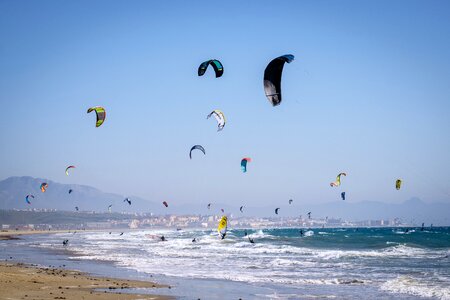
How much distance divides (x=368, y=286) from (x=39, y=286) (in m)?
11.4

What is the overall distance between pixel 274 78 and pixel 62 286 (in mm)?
9753

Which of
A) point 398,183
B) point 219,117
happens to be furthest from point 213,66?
point 398,183

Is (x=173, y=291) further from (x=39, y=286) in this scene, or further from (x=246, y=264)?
(x=246, y=264)

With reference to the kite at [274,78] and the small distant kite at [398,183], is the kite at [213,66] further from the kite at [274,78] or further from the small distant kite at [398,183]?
the small distant kite at [398,183]

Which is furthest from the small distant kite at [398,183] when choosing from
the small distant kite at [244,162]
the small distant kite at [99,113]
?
the small distant kite at [99,113]

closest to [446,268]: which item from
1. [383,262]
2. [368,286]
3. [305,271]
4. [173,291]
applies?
[383,262]

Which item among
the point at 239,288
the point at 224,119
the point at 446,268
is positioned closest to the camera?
the point at 239,288

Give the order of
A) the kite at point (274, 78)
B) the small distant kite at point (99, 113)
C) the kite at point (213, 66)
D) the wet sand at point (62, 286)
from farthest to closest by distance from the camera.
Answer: the small distant kite at point (99, 113) < the kite at point (213, 66) < the wet sand at point (62, 286) < the kite at point (274, 78)

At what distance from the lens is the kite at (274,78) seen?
1473 centimetres

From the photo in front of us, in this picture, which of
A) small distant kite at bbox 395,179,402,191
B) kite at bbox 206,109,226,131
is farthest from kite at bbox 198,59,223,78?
small distant kite at bbox 395,179,402,191

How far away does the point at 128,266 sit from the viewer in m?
26.4

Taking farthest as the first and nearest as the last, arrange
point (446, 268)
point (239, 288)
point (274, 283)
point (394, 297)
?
point (446, 268)
point (274, 283)
point (239, 288)
point (394, 297)

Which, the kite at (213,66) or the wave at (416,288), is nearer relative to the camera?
the wave at (416,288)

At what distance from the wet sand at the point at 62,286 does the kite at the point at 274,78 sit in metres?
6.70
